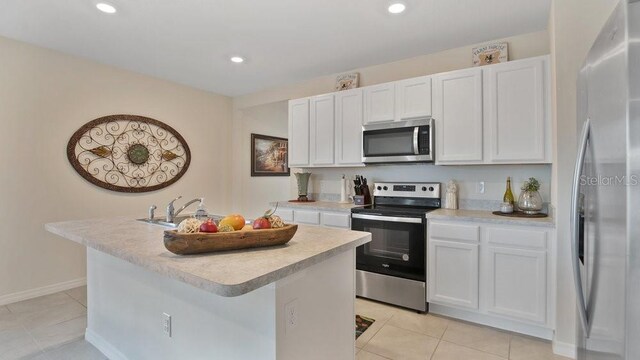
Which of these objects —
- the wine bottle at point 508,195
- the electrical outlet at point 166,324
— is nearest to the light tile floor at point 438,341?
the wine bottle at point 508,195

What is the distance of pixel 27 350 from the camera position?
88.8 inches

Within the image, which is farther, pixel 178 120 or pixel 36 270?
pixel 178 120

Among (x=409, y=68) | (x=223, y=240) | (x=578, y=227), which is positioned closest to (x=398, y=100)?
(x=409, y=68)

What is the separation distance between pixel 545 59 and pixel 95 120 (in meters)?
4.40

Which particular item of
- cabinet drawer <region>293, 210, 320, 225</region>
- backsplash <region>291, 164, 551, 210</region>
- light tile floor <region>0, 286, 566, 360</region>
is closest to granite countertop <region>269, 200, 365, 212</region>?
cabinet drawer <region>293, 210, 320, 225</region>

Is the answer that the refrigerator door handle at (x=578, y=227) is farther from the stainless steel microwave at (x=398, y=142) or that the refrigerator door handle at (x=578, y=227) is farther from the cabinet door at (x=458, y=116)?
the stainless steel microwave at (x=398, y=142)

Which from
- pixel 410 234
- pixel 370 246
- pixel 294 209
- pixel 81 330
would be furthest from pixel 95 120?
pixel 410 234

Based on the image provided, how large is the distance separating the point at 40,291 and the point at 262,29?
3411 mm

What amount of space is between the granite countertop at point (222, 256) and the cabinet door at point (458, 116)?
155 centimetres

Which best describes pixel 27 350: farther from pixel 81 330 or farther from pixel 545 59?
pixel 545 59

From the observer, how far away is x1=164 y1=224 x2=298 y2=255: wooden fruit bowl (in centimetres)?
131

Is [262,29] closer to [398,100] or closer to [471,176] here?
[398,100]

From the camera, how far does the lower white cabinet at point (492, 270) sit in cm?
231

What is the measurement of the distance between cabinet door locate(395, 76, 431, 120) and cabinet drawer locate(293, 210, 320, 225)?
52.2 inches
